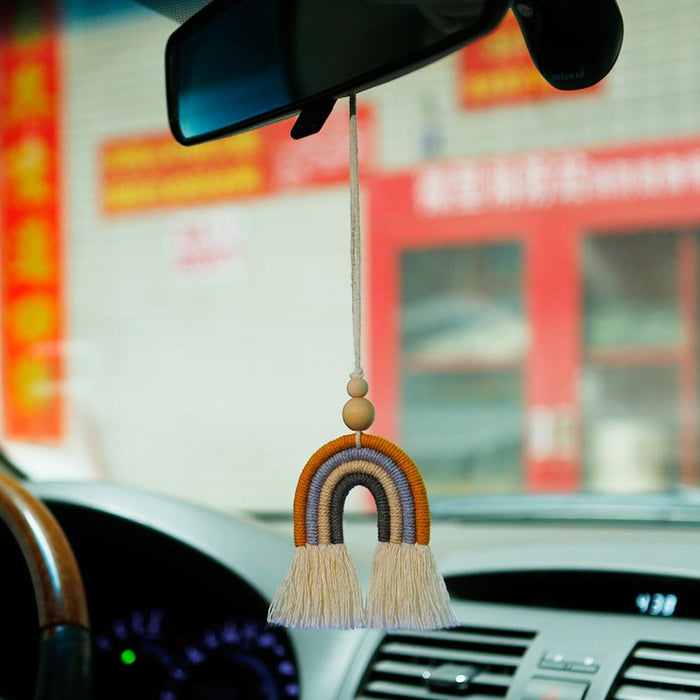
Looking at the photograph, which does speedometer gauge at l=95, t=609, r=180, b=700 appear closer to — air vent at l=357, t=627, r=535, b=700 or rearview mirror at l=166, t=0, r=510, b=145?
air vent at l=357, t=627, r=535, b=700

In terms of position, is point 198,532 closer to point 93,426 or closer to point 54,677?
point 54,677

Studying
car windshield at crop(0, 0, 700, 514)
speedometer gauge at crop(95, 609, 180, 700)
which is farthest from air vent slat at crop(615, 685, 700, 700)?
car windshield at crop(0, 0, 700, 514)

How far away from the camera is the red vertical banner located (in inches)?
236

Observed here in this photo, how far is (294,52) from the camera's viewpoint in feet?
2.89

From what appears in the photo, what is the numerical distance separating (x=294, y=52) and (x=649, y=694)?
89 cm

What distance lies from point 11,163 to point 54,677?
5.71 meters

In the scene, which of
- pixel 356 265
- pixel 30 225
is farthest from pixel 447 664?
pixel 30 225

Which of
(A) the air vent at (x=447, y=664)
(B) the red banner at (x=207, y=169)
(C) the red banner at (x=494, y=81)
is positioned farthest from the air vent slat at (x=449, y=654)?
(C) the red banner at (x=494, y=81)

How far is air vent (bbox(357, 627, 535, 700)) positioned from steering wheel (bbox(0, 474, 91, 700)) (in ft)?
1.65

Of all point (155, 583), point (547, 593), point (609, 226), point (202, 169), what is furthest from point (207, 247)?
point (547, 593)

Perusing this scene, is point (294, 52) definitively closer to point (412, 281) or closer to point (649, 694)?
point (649, 694)

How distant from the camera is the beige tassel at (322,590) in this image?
0.87 m

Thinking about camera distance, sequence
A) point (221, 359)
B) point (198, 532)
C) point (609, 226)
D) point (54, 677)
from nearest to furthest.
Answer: point (54, 677) < point (198, 532) < point (609, 226) < point (221, 359)

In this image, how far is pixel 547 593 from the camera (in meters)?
1.51
